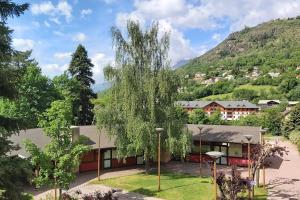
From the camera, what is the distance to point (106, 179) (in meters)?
26.2

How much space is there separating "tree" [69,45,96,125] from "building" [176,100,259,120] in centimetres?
→ 4826

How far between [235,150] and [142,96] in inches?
433

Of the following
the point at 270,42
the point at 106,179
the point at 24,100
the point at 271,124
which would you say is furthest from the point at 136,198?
the point at 270,42

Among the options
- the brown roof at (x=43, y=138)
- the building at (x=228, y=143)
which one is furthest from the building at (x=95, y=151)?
the building at (x=228, y=143)

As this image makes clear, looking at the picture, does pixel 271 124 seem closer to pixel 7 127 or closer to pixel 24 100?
pixel 24 100

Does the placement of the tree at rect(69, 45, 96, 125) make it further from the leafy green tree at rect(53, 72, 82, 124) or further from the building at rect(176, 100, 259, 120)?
the building at rect(176, 100, 259, 120)

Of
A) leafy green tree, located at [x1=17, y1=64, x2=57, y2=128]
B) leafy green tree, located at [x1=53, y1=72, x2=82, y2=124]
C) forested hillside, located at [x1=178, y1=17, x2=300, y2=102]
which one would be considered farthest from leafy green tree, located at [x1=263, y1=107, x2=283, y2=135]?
leafy green tree, located at [x1=17, y1=64, x2=57, y2=128]

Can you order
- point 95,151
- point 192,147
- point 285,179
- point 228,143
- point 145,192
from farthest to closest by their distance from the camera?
1. point 228,143
2. point 192,147
3. point 95,151
4. point 285,179
5. point 145,192

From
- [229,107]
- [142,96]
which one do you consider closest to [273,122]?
[229,107]

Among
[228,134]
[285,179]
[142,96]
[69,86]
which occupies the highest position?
[69,86]

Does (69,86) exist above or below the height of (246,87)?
below

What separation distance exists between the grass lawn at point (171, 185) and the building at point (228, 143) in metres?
5.75

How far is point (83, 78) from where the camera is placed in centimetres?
4534

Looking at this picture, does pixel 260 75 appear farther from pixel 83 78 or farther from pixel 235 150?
pixel 235 150
